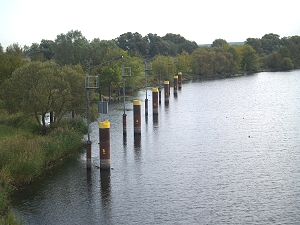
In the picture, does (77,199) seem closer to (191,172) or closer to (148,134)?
(191,172)

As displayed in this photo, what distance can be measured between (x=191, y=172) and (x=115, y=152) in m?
9.88

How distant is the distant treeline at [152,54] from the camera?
99500 mm

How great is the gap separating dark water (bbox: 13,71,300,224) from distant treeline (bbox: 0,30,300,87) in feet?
87.1

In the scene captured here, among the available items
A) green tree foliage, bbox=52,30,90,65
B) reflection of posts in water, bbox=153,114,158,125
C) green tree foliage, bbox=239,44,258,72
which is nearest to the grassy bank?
reflection of posts in water, bbox=153,114,158,125

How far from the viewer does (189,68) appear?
144 m

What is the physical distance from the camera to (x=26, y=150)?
3450 centimetres

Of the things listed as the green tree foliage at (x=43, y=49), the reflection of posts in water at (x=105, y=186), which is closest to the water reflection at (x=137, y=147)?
the reflection of posts in water at (x=105, y=186)

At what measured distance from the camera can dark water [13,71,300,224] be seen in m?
28.1

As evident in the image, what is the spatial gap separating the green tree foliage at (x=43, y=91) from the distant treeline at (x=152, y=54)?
16.5 metres

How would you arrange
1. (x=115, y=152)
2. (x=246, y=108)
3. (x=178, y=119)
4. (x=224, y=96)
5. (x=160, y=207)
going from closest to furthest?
(x=160, y=207)
(x=115, y=152)
(x=178, y=119)
(x=246, y=108)
(x=224, y=96)

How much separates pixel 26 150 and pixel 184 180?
1156 centimetres

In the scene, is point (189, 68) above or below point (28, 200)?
above

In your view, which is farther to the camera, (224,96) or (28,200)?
(224,96)

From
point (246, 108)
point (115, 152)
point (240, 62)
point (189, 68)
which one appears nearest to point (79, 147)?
point (115, 152)
